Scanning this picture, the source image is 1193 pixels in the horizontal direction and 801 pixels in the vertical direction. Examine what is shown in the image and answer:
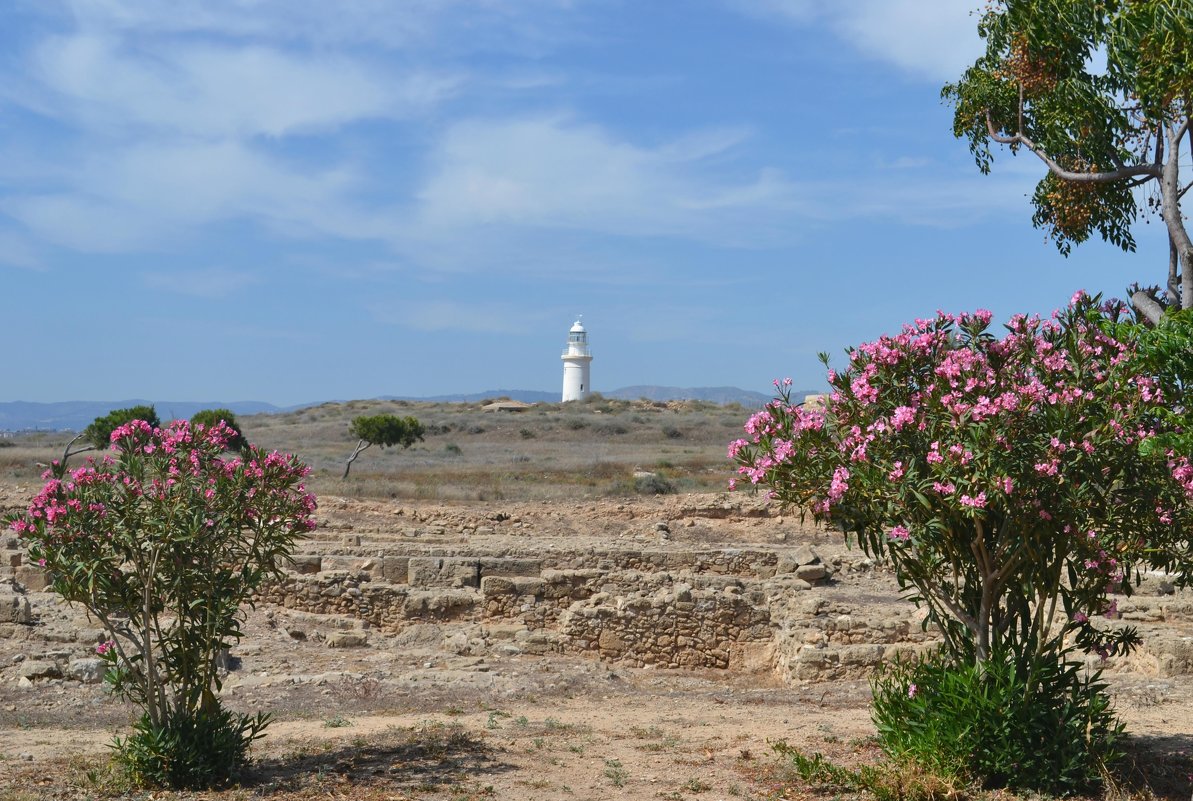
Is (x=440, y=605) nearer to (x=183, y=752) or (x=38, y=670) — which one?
(x=38, y=670)

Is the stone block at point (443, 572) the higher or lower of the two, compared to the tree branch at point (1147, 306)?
lower

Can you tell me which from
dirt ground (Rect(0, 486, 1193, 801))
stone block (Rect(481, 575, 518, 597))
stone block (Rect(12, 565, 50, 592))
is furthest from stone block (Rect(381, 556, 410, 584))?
stone block (Rect(12, 565, 50, 592))

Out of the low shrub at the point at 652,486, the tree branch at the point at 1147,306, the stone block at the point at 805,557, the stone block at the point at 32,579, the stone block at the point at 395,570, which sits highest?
the tree branch at the point at 1147,306

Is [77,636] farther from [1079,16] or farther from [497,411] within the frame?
[497,411]

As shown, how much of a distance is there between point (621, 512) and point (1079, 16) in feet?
60.9

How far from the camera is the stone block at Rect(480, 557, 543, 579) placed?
16.5 meters

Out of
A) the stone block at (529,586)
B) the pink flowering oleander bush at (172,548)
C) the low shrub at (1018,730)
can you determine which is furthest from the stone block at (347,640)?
the low shrub at (1018,730)

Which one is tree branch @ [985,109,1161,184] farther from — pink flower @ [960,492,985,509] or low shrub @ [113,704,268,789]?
low shrub @ [113,704,268,789]

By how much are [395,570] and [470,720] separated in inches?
265

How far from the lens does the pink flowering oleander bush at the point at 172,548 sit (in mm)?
7223

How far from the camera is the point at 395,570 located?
16641 mm

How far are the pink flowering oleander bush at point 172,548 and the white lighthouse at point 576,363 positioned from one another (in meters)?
74.8

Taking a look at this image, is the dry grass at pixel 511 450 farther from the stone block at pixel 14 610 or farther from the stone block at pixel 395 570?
the stone block at pixel 14 610

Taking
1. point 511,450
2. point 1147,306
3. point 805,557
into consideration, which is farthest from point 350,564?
point 511,450
